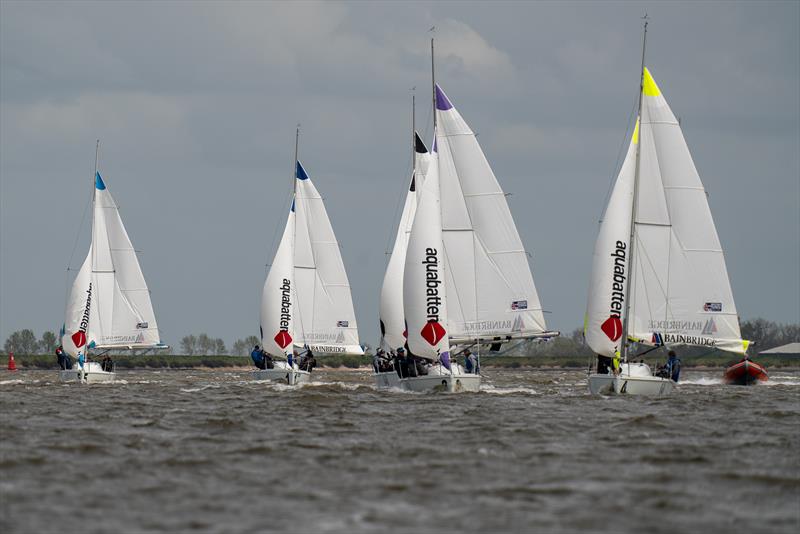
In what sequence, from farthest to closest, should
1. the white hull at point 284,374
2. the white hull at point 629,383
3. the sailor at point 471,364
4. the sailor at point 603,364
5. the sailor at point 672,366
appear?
1. the white hull at point 284,374
2. the sailor at point 672,366
3. the sailor at point 471,364
4. the sailor at point 603,364
5. the white hull at point 629,383

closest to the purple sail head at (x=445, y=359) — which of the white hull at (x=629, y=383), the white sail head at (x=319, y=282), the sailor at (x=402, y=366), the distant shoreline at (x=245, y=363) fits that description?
the sailor at (x=402, y=366)

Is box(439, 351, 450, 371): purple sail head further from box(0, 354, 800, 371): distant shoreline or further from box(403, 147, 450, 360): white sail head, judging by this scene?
box(0, 354, 800, 371): distant shoreline

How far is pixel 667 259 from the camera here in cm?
3900

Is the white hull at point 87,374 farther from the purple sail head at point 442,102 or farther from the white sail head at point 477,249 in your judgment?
the purple sail head at point 442,102

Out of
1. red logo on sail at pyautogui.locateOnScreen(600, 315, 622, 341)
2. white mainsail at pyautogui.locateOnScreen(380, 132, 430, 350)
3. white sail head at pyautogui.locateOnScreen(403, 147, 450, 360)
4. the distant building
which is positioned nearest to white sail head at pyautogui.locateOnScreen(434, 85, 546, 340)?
white sail head at pyautogui.locateOnScreen(403, 147, 450, 360)

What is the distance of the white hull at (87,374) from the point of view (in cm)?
5419

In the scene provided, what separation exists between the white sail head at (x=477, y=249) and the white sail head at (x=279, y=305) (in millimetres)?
14384

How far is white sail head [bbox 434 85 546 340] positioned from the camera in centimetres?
4038

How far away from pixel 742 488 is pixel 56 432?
13.6 m

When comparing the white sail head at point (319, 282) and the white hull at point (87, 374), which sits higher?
the white sail head at point (319, 282)

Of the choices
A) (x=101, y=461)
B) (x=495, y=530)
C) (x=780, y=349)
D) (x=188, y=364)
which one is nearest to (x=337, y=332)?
(x=101, y=461)

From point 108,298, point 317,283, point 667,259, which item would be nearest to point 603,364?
point 667,259

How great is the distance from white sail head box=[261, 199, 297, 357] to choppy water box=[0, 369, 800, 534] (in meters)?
20.7

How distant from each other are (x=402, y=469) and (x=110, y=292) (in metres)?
43.5
